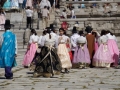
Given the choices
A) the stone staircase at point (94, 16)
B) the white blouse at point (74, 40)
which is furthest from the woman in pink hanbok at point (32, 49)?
the stone staircase at point (94, 16)

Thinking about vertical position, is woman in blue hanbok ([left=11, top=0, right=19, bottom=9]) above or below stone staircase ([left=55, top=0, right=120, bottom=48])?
above

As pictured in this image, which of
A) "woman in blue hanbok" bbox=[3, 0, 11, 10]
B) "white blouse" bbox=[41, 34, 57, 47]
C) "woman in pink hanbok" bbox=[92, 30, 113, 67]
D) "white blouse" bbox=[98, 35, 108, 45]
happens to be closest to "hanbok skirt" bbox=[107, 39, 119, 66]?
"woman in pink hanbok" bbox=[92, 30, 113, 67]

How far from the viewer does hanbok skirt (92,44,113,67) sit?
64.0 ft

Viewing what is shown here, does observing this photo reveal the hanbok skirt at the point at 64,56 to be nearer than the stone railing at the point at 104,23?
Yes

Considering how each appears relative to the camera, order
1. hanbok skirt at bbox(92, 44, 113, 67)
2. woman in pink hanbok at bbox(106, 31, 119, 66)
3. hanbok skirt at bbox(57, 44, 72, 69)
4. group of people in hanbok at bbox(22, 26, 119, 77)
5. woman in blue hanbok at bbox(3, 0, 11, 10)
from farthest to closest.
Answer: woman in blue hanbok at bbox(3, 0, 11, 10), woman in pink hanbok at bbox(106, 31, 119, 66), hanbok skirt at bbox(92, 44, 113, 67), group of people in hanbok at bbox(22, 26, 119, 77), hanbok skirt at bbox(57, 44, 72, 69)

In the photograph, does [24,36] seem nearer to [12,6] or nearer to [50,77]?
[12,6]

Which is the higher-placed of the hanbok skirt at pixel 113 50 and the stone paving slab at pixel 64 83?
the hanbok skirt at pixel 113 50

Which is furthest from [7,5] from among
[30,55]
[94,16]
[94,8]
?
[30,55]

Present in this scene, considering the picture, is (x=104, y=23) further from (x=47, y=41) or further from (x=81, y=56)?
(x=47, y=41)

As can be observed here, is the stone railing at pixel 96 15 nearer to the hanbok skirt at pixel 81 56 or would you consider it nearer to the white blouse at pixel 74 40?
the white blouse at pixel 74 40

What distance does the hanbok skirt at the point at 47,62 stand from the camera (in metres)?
15.0

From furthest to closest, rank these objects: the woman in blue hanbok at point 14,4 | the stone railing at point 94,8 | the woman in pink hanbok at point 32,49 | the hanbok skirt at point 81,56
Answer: the woman in blue hanbok at point 14,4 < the stone railing at point 94,8 < the woman in pink hanbok at point 32,49 < the hanbok skirt at point 81,56

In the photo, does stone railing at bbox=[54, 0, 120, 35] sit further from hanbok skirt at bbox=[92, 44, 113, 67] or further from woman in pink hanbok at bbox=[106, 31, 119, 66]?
hanbok skirt at bbox=[92, 44, 113, 67]

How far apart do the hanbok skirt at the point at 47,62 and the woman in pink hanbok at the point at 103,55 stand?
4588 mm
